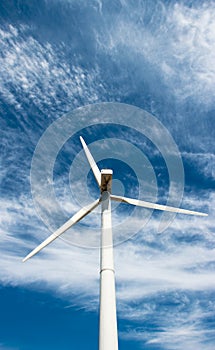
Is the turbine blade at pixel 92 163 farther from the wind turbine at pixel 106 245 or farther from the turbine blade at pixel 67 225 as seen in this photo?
the turbine blade at pixel 67 225

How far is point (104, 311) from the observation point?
17906mm

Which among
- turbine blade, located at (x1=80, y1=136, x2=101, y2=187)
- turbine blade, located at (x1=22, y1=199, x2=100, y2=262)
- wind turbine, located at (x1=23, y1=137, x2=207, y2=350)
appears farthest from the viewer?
turbine blade, located at (x1=80, y1=136, x2=101, y2=187)

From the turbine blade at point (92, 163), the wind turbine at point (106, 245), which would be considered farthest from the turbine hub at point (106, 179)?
the turbine blade at point (92, 163)

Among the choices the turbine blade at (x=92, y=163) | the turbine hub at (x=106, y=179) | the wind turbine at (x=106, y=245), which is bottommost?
the wind turbine at (x=106, y=245)

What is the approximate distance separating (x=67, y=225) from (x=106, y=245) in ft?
21.3

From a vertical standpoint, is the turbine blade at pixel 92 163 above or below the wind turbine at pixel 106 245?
above

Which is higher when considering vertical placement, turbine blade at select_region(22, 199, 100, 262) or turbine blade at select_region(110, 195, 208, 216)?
turbine blade at select_region(110, 195, 208, 216)

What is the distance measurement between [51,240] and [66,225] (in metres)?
1.88

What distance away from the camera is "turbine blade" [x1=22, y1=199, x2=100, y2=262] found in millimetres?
26172

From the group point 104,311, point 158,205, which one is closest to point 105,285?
point 104,311

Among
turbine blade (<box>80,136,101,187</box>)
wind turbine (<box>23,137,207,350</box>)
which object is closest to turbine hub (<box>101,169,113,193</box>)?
wind turbine (<box>23,137,207,350</box>)

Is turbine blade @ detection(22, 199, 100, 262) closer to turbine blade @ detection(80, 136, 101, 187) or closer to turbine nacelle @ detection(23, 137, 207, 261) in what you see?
turbine nacelle @ detection(23, 137, 207, 261)

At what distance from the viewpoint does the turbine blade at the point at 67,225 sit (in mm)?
26172

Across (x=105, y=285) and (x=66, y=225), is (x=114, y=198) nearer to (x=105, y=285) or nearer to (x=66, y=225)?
(x=66, y=225)
